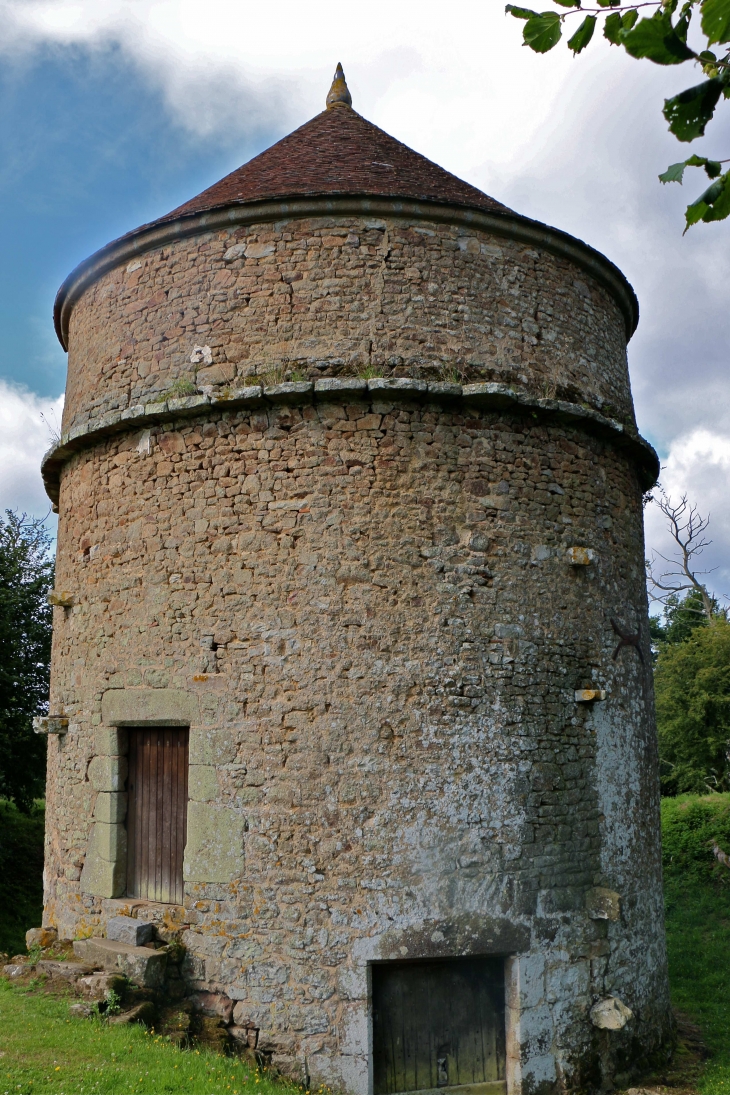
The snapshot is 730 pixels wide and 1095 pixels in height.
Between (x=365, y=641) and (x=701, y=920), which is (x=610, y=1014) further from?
(x=701, y=920)

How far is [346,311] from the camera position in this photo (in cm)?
718

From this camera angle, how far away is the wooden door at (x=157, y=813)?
23.4 ft

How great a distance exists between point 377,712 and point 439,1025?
7.92ft

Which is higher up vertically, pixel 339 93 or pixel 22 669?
pixel 339 93

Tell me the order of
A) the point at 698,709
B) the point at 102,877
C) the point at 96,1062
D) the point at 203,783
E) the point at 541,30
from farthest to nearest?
the point at 698,709 < the point at 102,877 < the point at 203,783 < the point at 96,1062 < the point at 541,30

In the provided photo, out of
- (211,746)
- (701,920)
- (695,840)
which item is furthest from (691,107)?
(695,840)

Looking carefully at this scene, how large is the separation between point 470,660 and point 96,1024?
3.66 m

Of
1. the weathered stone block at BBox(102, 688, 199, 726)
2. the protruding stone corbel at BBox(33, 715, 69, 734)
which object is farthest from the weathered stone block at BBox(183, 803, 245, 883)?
the protruding stone corbel at BBox(33, 715, 69, 734)

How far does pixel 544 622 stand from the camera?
722 cm

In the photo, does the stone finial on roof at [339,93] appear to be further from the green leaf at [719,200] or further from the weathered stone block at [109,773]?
the green leaf at [719,200]

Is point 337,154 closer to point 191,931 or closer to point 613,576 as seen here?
point 613,576

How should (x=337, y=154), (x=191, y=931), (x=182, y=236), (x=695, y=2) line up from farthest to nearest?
1. (x=337, y=154)
2. (x=182, y=236)
3. (x=191, y=931)
4. (x=695, y=2)

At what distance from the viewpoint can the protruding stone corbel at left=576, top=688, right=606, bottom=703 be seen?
7.22 meters

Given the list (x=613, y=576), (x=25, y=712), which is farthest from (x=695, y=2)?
(x=25, y=712)
